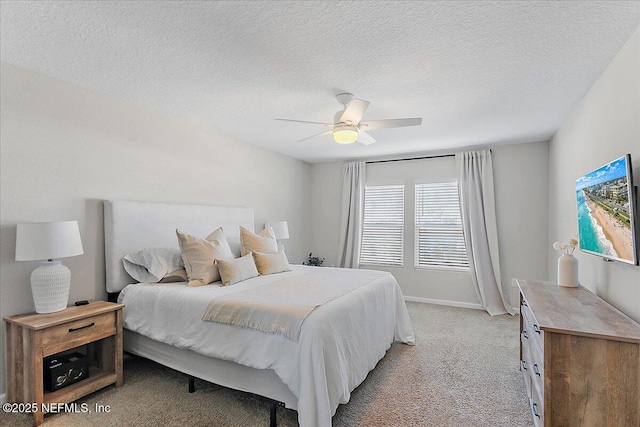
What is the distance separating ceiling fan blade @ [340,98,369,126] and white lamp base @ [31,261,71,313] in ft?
8.23

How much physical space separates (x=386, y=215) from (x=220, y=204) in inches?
113

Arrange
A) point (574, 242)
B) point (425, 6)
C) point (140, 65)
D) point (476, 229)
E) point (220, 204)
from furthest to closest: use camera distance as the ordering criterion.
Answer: point (476, 229) → point (220, 204) → point (574, 242) → point (140, 65) → point (425, 6)

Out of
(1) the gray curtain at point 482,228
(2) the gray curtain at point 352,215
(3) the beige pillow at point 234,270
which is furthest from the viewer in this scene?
(2) the gray curtain at point 352,215

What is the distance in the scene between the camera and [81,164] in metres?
2.82

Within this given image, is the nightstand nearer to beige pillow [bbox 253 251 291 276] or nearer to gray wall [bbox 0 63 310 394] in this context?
gray wall [bbox 0 63 310 394]

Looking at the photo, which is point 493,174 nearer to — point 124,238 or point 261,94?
point 261,94

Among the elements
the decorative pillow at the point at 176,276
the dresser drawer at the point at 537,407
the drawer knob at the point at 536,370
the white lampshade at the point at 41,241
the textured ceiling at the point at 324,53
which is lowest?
the dresser drawer at the point at 537,407

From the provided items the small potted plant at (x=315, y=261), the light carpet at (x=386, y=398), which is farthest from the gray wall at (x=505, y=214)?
the light carpet at (x=386, y=398)

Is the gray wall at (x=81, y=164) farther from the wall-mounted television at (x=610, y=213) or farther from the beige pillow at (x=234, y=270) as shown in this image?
the wall-mounted television at (x=610, y=213)

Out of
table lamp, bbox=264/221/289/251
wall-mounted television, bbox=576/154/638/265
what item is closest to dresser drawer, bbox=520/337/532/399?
wall-mounted television, bbox=576/154/638/265

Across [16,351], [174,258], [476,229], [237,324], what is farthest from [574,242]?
[16,351]

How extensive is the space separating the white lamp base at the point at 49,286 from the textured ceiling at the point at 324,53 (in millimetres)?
1512

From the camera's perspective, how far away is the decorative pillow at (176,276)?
3047 millimetres

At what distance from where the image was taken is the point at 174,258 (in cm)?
316
